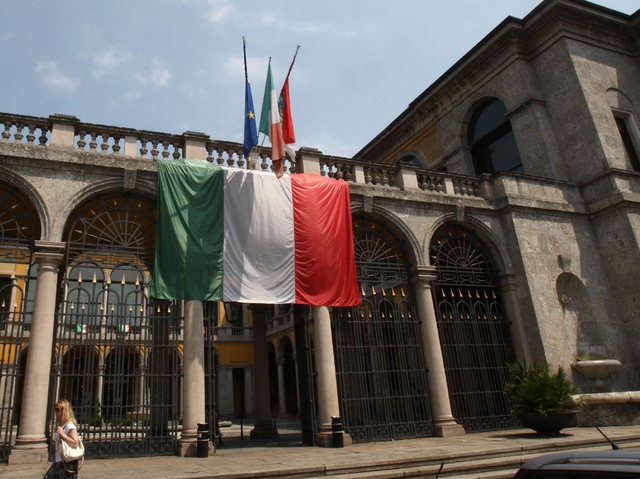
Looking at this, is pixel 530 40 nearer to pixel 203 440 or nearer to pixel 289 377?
pixel 203 440

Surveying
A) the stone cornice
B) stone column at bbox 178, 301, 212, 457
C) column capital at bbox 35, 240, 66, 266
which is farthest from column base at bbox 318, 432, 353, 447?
the stone cornice

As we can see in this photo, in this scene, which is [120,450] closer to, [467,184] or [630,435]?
[630,435]

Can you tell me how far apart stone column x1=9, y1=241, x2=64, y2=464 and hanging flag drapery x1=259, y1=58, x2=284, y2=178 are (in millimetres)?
4531

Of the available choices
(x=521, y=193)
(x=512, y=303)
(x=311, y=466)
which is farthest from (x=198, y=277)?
(x=521, y=193)

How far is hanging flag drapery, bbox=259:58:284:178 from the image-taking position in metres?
11.0

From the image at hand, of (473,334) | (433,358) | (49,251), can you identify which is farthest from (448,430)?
(49,251)

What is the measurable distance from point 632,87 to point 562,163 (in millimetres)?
4210

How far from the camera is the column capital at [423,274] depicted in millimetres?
12695

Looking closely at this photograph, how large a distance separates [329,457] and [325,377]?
96.7 inches

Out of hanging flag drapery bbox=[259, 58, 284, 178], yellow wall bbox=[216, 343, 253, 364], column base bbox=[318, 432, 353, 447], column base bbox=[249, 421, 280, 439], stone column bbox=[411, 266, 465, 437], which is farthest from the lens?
yellow wall bbox=[216, 343, 253, 364]

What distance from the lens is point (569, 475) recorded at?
253 cm

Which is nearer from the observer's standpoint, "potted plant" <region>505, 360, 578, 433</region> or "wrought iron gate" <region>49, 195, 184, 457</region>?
"wrought iron gate" <region>49, 195, 184, 457</region>

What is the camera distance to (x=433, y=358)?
12.0m

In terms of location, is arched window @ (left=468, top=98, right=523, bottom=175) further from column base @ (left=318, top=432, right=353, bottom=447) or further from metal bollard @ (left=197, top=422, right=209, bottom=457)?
metal bollard @ (left=197, top=422, right=209, bottom=457)
